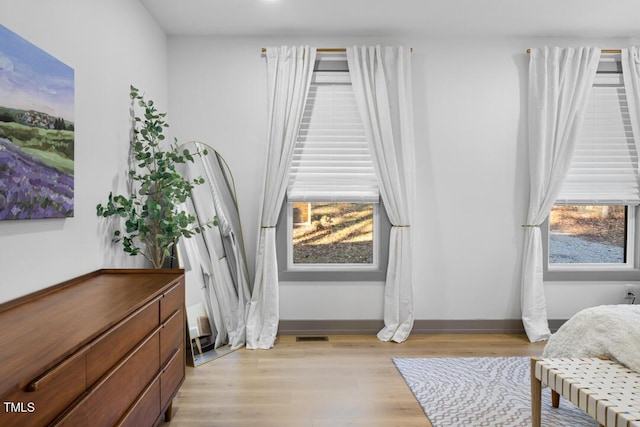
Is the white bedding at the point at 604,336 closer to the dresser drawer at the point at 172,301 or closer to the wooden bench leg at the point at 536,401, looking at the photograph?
the wooden bench leg at the point at 536,401

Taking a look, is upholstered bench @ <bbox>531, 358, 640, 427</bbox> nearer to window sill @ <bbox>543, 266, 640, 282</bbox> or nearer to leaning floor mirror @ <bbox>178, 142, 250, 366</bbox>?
window sill @ <bbox>543, 266, 640, 282</bbox>

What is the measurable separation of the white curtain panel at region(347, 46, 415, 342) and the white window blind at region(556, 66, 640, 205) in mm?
1515

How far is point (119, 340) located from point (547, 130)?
3838mm

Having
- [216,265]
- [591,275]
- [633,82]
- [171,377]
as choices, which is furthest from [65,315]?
[633,82]

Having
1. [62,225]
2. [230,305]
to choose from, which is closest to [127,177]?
[62,225]

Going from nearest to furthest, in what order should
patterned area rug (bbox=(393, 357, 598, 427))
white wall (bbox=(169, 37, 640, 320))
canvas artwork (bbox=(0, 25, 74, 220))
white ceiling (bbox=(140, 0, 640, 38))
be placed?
canvas artwork (bbox=(0, 25, 74, 220))
patterned area rug (bbox=(393, 357, 598, 427))
white ceiling (bbox=(140, 0, 640, 38))
white wall (bbox=(169, 37, 640, 320))

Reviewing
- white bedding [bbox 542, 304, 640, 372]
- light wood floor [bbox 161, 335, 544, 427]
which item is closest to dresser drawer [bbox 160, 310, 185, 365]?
light wood floor [bbox 161, 335, 544, 427]

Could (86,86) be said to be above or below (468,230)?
above

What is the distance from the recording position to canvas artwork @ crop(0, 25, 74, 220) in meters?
1.75

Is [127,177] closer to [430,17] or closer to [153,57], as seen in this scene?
[153,57]

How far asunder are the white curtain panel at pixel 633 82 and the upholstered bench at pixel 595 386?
2.73 meters

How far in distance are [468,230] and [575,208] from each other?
109 centimetres

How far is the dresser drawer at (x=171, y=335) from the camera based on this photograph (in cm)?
225

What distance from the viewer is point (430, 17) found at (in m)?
3.70
